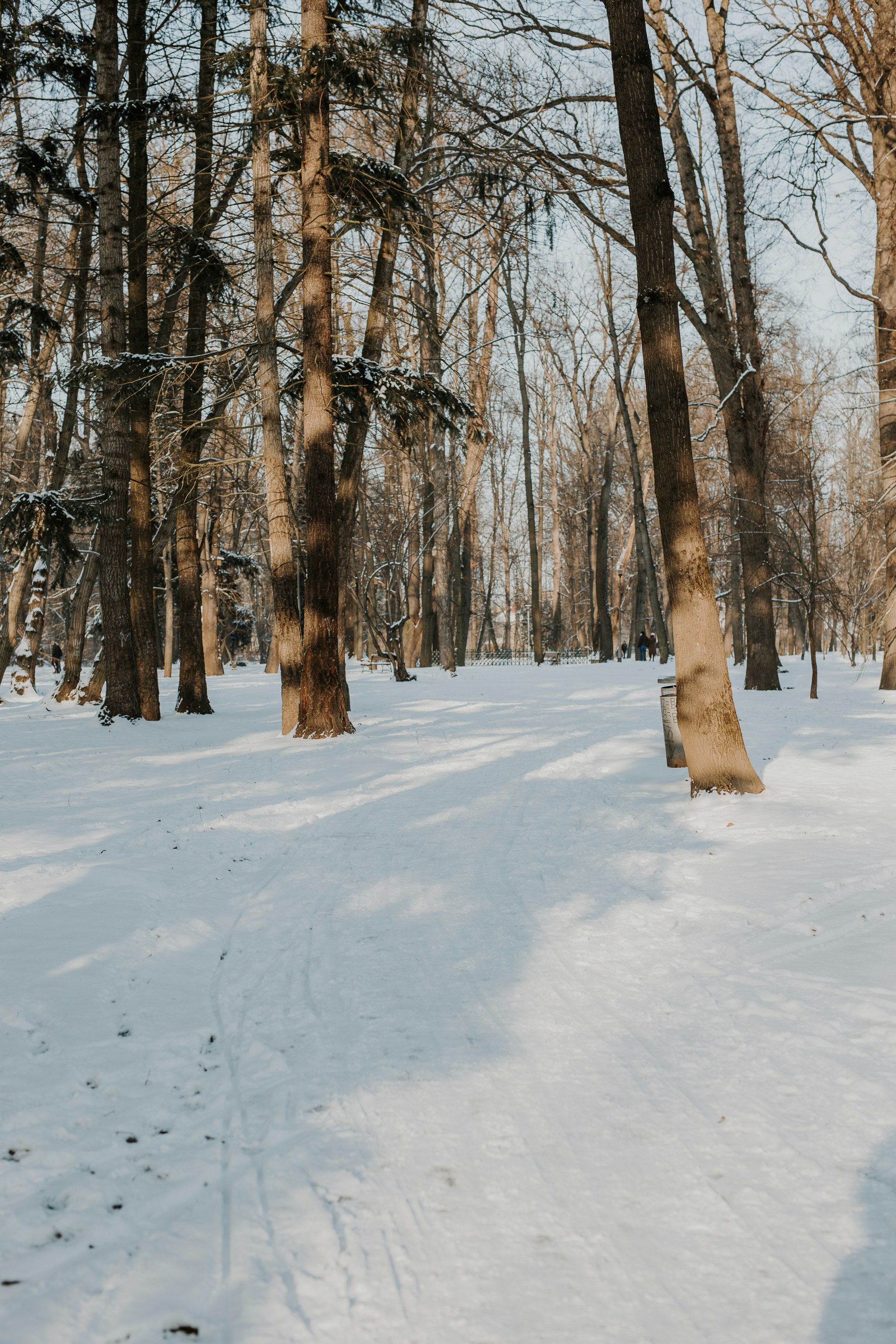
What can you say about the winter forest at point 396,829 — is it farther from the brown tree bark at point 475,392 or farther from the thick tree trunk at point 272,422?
the brown tree bark at point 475,392

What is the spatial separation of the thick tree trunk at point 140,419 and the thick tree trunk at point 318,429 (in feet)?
12.3

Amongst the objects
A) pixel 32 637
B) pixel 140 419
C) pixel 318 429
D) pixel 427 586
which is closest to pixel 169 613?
pixel 427 586

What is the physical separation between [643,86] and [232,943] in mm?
7573

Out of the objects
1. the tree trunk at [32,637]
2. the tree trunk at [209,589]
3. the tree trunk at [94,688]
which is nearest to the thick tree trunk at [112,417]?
the tree trunk at [94,688]

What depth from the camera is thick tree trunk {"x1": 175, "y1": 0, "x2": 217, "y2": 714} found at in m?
13.9

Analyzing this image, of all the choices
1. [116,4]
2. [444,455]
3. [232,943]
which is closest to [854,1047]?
[232,943]

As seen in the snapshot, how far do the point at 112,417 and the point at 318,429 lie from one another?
3949 mm

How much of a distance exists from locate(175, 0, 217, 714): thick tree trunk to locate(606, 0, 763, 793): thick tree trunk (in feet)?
23.6

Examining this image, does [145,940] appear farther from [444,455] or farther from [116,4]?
[444,455]

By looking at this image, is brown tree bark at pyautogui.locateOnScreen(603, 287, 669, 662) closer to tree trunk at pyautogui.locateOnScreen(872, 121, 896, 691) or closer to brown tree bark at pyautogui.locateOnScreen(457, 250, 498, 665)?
brown tree bark at pyautogui.locateOnScreen(457, 250, 498, 665)

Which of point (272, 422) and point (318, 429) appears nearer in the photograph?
point (318, 429)

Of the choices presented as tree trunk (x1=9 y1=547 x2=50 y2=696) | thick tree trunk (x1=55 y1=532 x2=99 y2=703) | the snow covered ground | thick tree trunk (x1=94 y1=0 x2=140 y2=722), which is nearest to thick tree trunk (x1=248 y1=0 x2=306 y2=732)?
thick tree trunk (x1=94 y1=0 x2=140 y2=722)

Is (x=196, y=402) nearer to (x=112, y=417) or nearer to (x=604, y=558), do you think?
(x=112, y=417)

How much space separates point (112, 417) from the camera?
13.9 metres
